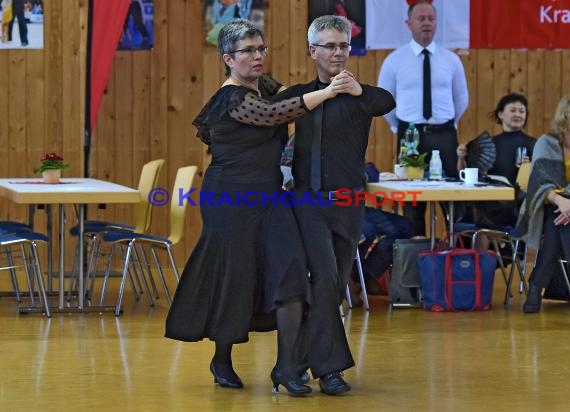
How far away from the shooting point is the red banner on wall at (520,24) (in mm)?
11258

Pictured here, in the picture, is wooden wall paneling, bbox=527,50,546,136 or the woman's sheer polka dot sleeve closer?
the woman's sheer polka dot sleeve

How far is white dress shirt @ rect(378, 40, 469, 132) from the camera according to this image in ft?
32.9

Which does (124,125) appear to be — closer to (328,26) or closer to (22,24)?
(22,24)

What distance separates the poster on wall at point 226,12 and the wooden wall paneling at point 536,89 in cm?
227

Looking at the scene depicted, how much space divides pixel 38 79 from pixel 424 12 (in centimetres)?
320

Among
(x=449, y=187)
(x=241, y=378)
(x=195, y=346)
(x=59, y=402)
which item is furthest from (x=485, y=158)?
(x=59, y=402)

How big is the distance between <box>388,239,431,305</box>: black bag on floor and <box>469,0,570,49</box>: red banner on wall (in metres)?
3.05

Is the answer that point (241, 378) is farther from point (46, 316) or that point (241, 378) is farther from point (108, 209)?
point (108, 209)

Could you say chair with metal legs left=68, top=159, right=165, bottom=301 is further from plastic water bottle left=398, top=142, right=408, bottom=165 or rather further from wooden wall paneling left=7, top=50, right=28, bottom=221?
wooden wall paneling left=7, top=50, right=28, bottom=221

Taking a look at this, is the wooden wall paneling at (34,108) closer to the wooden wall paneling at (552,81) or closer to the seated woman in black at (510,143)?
the seated woman in black at (510,143)

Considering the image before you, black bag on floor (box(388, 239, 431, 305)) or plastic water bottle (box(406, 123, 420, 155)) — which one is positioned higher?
plastic water bottle (box(406, 123, 420, 155))

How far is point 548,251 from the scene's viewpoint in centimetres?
867

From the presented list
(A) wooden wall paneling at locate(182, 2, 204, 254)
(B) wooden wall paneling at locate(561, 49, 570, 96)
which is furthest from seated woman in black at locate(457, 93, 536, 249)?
(A) wooden wall paneling at locate(182, 2, 204, 254)

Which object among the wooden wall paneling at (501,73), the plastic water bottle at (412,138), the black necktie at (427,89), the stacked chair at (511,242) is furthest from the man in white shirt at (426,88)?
the wooden wall paneling at (501,73)
